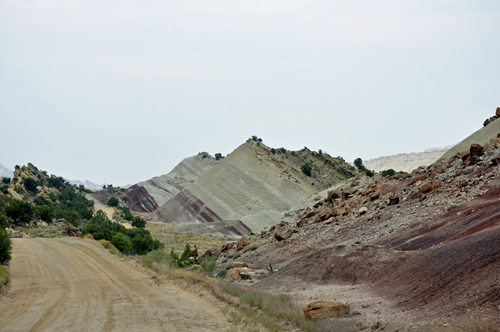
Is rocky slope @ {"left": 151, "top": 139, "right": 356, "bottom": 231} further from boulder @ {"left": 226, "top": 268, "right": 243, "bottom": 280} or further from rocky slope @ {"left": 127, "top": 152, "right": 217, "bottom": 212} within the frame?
boulder @ {"left": 226, "top": 268, "right": 243, "bottom": 280}

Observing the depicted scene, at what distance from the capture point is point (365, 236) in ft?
72.1

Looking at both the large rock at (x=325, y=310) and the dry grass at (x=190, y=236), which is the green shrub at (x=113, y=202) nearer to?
the dry grass at (x=190, y=236)

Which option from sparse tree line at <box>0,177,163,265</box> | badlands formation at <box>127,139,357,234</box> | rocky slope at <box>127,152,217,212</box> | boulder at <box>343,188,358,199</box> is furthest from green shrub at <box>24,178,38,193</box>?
boulder at <box>343,188,358,199</box>

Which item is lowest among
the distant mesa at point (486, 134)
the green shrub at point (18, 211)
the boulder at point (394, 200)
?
the boulder at point (394, 200)

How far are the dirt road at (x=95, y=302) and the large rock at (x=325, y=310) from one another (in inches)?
93.6

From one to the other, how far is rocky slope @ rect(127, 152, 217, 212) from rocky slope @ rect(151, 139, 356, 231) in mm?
29822

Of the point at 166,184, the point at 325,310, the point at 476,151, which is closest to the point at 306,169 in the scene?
the point at 166,184

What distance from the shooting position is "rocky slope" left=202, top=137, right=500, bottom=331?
8898 millimetres

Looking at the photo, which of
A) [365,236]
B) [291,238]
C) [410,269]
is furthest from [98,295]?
[291,238]

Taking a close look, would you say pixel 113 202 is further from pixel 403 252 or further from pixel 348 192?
pixel 403 252

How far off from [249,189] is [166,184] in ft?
194

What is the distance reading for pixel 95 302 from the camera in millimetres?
12438

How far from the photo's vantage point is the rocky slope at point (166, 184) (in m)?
116

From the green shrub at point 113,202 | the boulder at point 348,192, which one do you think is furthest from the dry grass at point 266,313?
the green shrub at point 113,202
